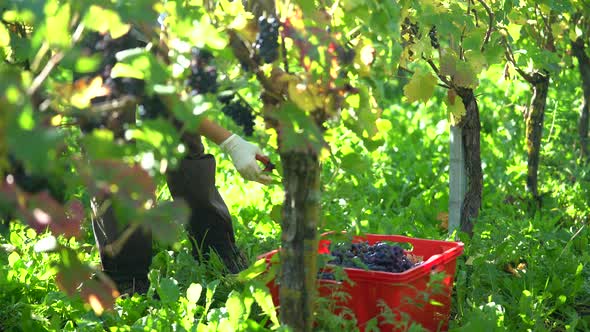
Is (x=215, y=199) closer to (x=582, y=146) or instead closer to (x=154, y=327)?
(x=154, y=327)

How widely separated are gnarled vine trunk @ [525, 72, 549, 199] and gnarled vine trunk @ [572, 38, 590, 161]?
26.6 inches

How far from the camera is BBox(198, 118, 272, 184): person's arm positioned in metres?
2.98

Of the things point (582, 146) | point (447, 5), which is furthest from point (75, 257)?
point (582, 146)

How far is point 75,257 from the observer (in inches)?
68.8

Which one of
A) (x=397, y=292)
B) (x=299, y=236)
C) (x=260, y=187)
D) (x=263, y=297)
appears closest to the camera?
(x=299, y=236)

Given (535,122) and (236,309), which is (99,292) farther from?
(535,122)

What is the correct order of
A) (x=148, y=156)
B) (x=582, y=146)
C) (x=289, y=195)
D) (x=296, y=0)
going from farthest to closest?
1. (x=582, y=146)
2. (x=289, y=195)
3. (x=296, y=0)
4. (x=148, y=156)

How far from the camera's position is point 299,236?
201cm

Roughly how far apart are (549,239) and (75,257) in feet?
6.80

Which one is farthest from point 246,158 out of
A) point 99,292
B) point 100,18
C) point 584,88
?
point 584,88

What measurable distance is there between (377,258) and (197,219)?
2.96 ft

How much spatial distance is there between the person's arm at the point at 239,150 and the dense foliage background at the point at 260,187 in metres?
0.27

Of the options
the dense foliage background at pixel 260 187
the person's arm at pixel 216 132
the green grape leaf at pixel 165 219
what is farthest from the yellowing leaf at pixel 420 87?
the green grape leaf at pixel 165 219

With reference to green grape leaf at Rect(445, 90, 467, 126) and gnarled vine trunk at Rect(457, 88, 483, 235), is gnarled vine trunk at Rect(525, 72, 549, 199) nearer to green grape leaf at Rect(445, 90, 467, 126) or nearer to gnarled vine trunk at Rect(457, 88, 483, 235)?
gnarled vine trunk at Rect(457, 88, 483, 235)
